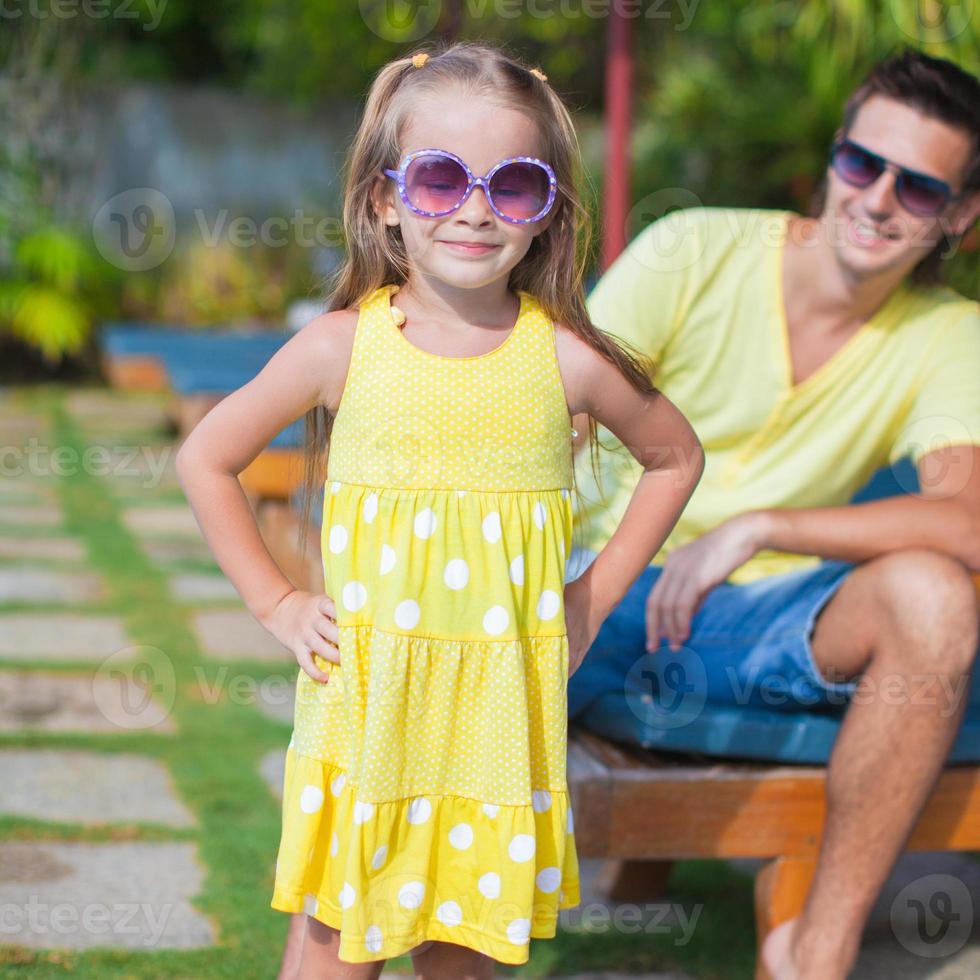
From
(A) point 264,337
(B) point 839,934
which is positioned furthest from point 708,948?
(A) point 264,337

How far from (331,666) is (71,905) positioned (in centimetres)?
98

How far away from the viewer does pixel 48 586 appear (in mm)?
4371

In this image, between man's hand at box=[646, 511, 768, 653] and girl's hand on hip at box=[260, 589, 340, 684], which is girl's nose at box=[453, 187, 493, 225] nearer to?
girl's hand on hip at box=[260, 589, 340, 684]

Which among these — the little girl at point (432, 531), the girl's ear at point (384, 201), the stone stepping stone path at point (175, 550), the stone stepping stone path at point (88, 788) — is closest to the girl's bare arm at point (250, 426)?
the little girl at point (432, 531)

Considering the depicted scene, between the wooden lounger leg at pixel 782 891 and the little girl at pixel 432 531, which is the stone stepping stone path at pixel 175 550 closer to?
the wooden lounger leg at pixel 782 891

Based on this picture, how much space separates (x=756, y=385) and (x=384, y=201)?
3.03 feet

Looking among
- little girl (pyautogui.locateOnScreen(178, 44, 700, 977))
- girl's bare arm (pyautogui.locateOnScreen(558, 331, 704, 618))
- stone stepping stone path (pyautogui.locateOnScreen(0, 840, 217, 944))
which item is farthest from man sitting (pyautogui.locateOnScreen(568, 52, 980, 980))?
stone stepping stone path (pyautogui.locateOnScreen(0, 840, 217, 944))

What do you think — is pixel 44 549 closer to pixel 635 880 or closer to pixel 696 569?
pixel 635 880

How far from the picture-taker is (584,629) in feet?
5.54

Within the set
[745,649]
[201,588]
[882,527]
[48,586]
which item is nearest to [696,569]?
[745,649]

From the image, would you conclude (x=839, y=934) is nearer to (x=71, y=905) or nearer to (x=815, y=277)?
(x=815, y=277)

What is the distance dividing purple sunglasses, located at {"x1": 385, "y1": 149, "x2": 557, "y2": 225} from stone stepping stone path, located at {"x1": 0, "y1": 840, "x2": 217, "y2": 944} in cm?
128

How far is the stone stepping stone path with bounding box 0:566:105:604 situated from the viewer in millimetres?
4230

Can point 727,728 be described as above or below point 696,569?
below
